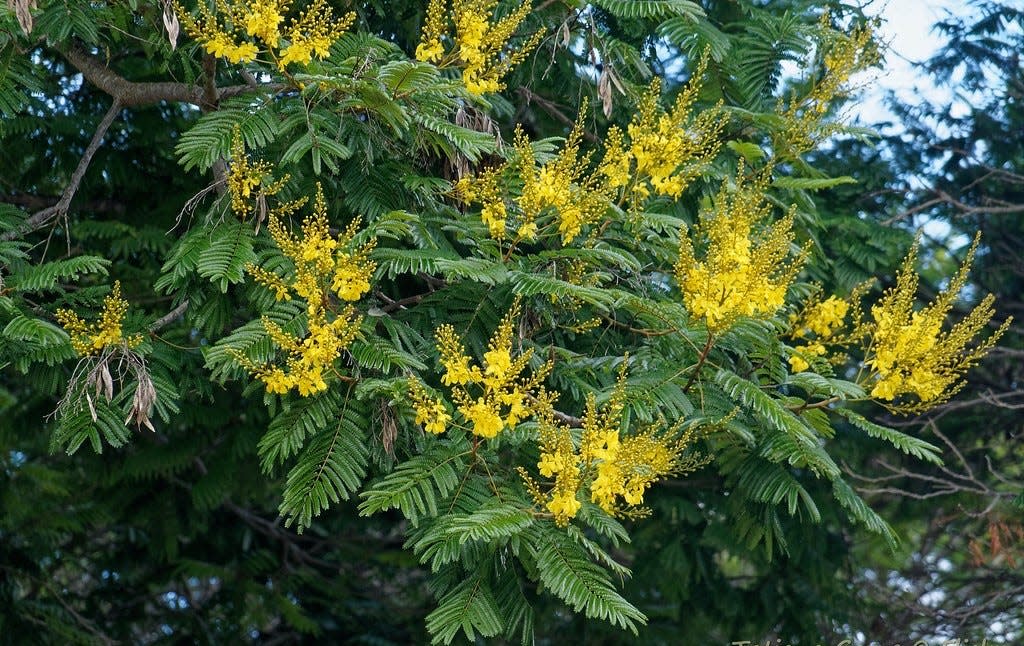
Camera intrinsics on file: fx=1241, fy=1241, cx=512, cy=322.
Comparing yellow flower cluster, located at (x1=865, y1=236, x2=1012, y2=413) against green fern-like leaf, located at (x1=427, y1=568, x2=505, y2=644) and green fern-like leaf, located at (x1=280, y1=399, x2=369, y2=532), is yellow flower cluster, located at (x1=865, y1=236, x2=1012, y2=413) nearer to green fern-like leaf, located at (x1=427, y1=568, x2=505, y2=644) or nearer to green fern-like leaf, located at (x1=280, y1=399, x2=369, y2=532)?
green fern-like leaf, located at (x1=427, y1=568, x2=505, y2=644)

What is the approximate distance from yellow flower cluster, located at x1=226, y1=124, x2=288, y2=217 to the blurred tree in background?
0.02m

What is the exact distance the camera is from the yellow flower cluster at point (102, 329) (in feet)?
12.5

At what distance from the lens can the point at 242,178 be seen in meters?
3.92

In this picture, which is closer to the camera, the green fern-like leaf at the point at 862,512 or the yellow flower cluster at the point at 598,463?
the yellow flower cluster at the point at 598,463

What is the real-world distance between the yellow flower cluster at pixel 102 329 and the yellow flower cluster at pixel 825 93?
2.47m

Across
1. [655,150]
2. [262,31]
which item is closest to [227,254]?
[262,31]

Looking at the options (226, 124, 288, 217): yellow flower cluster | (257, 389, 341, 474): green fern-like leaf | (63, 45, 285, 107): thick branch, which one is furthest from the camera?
(63, 45, 285, 107): thick branch

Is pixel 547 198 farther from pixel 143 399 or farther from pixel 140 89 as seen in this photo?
pixel 140 89

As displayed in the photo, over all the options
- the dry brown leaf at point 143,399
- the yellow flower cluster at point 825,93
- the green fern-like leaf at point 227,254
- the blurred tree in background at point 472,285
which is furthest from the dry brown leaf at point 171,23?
the yellow flower cluster at point 825,93

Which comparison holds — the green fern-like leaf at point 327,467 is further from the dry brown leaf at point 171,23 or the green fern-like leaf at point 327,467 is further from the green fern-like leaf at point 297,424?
the dry brown leaf at point 171,23

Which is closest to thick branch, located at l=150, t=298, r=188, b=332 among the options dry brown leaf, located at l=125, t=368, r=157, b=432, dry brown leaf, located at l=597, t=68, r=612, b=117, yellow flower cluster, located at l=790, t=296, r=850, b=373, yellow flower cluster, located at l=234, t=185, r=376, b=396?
dry brown leaf, located at l=125, t=368, r=157, b=432

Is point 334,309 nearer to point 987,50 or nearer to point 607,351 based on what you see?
point 607,351

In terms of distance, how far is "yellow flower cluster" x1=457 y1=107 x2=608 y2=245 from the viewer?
12.6 feet

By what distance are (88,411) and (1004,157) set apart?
4997 millimetres
